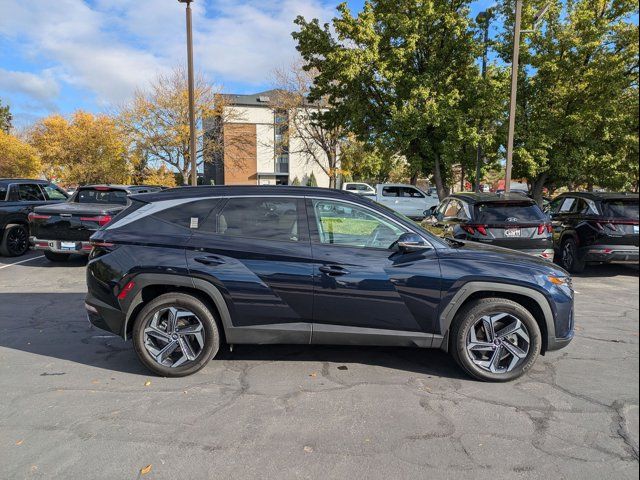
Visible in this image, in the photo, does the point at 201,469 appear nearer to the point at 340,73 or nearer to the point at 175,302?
the point at 175,302

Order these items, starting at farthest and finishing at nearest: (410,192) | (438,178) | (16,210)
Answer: (410,192) < (438,178) < (16,210)

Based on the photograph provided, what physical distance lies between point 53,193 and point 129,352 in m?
9.17

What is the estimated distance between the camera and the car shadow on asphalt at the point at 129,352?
172 inches

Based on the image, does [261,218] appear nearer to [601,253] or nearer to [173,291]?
[173,291]

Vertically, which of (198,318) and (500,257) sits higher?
(500,257)

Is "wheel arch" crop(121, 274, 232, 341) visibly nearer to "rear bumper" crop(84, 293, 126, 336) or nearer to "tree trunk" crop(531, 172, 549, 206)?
"rear bumper" crop(84, 293, 126, 336)

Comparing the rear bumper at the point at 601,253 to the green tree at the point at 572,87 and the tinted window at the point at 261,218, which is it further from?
the green tree at the point at 572,87

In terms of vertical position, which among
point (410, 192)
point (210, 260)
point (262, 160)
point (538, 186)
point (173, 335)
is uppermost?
point (262, 160)

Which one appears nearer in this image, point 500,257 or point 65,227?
point 500,257

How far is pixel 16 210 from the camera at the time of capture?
34.2 feet

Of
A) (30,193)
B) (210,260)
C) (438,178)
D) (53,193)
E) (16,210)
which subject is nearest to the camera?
(210,260)

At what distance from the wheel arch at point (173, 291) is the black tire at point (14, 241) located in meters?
8.54

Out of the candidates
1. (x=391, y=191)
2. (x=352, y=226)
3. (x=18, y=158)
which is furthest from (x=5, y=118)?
(x=352, y=226)

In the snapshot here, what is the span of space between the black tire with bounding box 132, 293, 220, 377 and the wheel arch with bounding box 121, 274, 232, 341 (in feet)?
0.22
